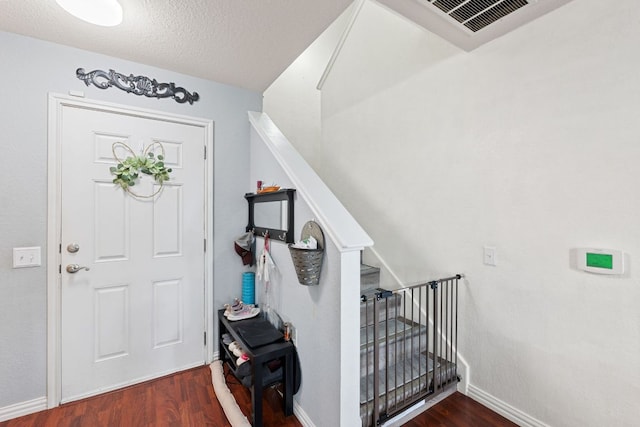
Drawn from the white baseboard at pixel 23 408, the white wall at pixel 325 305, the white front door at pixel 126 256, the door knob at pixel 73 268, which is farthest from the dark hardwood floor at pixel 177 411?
the door knob at pixel 73 268

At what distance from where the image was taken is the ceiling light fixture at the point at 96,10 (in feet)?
5.04

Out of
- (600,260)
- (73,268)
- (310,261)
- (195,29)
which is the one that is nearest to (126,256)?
(73,268)

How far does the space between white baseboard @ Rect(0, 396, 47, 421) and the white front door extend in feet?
0.39

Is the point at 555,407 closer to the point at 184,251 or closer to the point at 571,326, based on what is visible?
the point at 571,326

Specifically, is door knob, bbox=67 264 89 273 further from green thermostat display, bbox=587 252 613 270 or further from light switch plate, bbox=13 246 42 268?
green thermostat display, bbox=587 252 613 270

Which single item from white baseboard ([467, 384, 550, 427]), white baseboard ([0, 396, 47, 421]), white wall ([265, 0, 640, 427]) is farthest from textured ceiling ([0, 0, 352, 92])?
white baseboard ([467, 384, 550, 427])

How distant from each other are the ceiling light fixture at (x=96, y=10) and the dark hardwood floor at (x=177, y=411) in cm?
241

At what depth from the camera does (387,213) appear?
2.76 metres

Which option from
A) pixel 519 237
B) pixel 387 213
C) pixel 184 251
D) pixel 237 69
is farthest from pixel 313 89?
pixel 519 237

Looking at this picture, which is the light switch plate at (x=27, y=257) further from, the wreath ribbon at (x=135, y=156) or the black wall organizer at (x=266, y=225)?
the black wall organizer at (x=266, y=225)

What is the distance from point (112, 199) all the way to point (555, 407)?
10.3 ft

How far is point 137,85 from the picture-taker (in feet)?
7.09

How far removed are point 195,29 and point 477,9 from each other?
66.1 inches

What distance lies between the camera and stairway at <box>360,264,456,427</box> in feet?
5.38
